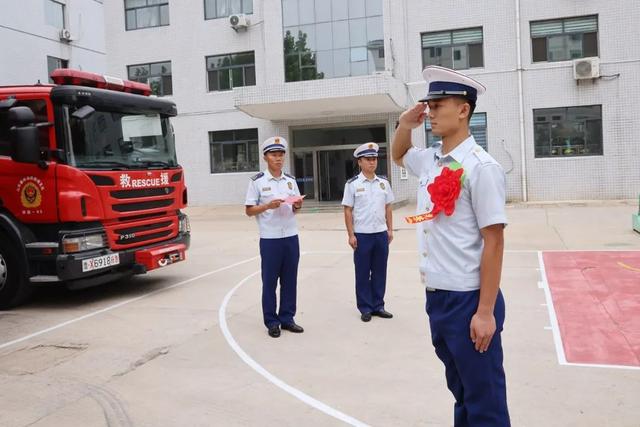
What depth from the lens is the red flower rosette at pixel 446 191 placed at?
253cm

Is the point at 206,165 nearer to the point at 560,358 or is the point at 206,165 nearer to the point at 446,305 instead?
the point at 560,358

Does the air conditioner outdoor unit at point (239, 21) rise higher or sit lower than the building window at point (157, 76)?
higher

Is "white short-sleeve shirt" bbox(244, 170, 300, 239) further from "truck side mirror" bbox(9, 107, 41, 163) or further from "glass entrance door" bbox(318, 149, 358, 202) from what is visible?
"glass entrance door" bbox(318, 149, 358, 202)

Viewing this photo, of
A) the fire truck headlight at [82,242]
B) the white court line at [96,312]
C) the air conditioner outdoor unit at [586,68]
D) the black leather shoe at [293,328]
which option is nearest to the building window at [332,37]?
the air conditioner outdoor unit at [586,68]

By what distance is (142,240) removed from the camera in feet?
25.7

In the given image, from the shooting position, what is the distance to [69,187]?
6.88 meters

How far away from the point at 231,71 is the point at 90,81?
57.6ft

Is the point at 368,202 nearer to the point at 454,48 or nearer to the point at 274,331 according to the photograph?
the point at 274,331

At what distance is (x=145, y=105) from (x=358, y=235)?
370 centimetres

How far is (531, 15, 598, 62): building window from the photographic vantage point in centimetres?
2022

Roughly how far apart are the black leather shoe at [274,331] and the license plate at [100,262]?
8.43ft

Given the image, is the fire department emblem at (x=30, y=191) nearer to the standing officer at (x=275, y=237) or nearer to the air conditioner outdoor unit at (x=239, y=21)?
the standing officer at (x=275, y=237)

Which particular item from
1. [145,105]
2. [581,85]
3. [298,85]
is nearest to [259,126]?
[298,85]

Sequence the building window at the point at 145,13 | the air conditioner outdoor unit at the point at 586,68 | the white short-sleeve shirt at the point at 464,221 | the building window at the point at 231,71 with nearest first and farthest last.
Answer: the white short-sleeve shirt at the point at 464,221 < the air conditioner outdoor unit at the point at 586,68 < the building window at the point at 231,71 < the building window at the point at 145,13
